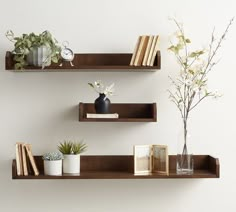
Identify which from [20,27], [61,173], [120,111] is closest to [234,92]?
[120,111]

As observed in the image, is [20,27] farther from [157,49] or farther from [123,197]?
[123,197]

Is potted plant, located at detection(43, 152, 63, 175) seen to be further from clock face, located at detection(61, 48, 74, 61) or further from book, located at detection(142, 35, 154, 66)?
book, located at detection(142, 35, 154, 66)

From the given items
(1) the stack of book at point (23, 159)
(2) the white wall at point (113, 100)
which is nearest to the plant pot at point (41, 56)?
(2) the white wall at point (113, 100)

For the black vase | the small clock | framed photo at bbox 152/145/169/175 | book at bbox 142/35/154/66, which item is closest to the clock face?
the small clock

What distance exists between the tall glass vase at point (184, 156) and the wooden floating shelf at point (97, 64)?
0.41 m

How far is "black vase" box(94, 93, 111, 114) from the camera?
8.25 feet

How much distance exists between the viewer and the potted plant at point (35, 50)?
8.09 feet

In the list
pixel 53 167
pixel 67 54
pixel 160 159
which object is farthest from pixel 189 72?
pixel 53 167

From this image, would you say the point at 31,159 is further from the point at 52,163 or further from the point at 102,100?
the point at 102,100

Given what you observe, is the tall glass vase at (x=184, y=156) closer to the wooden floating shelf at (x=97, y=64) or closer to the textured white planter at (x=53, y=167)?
the wooden floating shelf at (x=97, y=64)

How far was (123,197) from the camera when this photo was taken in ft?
8.75

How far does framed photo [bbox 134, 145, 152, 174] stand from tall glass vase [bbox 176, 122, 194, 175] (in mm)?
157

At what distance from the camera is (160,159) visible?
254 centimetres

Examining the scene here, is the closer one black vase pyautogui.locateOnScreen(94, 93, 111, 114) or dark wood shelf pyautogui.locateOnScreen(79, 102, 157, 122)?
black vase pyautogui.locateOnScreen(94, 93, 111, 114)
